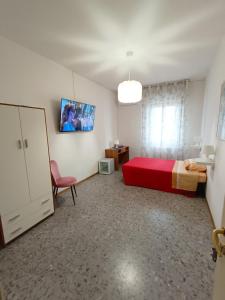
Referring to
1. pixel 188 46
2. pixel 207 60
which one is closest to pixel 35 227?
pixel 188 46

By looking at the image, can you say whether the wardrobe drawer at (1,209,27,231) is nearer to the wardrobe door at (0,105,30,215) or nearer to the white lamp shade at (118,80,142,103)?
the wardrobe door at (0,105,30,215)

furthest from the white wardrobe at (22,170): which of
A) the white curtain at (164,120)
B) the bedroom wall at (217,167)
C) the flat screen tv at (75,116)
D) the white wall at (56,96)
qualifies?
the white curtain at (164,120)

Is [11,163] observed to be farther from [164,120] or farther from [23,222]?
[164,120]

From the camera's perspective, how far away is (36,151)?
2113 mm

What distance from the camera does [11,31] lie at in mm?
1932

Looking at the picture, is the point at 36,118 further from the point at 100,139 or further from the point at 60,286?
the point at 100,139

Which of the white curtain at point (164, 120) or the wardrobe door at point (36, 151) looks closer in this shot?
the wardrobe door at point (36, 151)

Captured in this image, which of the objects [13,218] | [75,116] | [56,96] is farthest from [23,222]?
[56,96]

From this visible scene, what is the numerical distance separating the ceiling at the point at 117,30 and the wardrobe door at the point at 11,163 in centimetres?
110

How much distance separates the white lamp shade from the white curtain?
8.21 ft

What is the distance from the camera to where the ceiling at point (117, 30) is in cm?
158

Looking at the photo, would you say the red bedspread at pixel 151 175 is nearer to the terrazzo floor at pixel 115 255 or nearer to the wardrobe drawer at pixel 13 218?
the terrazzo floor at pixel 115 255

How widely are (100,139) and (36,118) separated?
8.37ft

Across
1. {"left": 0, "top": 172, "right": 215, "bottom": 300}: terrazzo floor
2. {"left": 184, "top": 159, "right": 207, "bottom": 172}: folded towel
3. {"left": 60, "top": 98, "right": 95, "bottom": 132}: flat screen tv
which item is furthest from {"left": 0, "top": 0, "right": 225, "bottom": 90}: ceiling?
{"left": 0, "top": 172, "right": 215, "bottom": 300}: terrazzo floor
